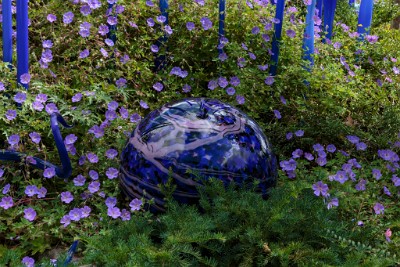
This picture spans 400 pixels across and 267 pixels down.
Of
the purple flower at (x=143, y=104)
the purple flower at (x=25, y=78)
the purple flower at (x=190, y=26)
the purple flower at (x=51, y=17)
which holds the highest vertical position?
the purple flower at (x=51, y=17)

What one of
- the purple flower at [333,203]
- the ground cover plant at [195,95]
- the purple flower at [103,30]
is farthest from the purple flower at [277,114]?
the purple flower at [103,30]

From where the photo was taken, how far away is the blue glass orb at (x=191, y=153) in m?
2.21

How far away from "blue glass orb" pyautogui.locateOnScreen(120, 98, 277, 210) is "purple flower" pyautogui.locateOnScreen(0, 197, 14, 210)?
55 centimetres

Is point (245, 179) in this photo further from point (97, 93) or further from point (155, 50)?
point (155, 50)

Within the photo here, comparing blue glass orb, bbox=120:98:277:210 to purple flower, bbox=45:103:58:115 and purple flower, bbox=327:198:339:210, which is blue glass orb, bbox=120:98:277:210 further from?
purple flower, bbox=45:103:58:115

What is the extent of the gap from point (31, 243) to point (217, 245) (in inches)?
36.1

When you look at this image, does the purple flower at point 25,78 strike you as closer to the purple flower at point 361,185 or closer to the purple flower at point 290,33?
the purple flower at point 290,33

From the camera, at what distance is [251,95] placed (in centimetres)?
329

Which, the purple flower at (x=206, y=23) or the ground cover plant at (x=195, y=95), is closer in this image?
the ground cover plant at (x=195, y=95)

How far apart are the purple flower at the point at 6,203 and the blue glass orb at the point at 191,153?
0.55 metres

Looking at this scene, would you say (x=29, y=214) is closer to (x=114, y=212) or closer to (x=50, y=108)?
(x=114, y=212)

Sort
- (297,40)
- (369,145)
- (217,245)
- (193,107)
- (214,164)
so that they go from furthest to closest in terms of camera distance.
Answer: (297,40) → (369,145) → (193,107) → (214,164) → (217,245)

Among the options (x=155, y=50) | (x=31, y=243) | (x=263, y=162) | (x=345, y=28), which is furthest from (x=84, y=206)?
(x=345, y=28)

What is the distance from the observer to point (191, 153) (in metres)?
2.21
